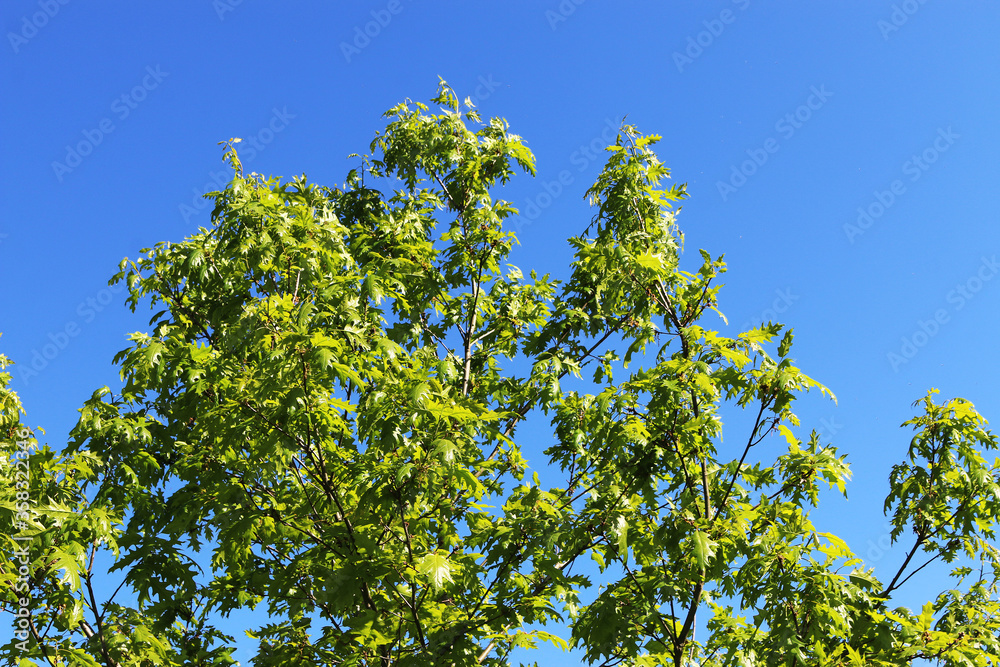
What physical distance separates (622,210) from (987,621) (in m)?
6.08

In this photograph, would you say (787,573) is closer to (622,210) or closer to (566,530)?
(566,530)

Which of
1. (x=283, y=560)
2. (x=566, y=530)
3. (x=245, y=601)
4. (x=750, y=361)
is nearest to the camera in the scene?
(x=566, y=530)

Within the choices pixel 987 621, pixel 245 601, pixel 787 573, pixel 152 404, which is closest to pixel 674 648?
pixel 787 573

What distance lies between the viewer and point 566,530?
6.45 metres

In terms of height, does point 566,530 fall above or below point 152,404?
below

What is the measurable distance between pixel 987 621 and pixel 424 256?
8.27m

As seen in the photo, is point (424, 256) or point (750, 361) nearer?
point (750, 361)

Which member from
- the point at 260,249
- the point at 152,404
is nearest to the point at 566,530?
the point at 260,249

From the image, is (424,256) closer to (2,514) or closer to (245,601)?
(245,601)

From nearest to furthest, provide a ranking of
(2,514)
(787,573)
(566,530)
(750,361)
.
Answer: (2,514) → (787,573) → (566,530) → (750,361)

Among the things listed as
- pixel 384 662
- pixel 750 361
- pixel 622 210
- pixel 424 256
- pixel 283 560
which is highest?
pixel 424 256

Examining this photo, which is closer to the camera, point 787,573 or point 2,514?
point 2,514

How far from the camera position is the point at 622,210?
8844 millimetres

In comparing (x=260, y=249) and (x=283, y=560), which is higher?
(x=260, y=249)
